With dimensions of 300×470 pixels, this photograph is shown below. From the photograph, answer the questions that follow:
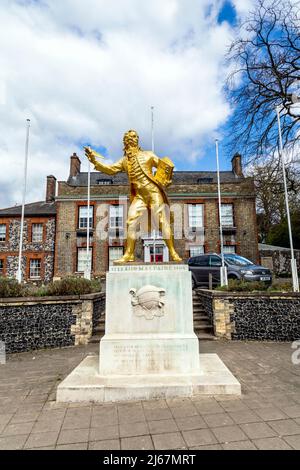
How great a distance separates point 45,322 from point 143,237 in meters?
13.7

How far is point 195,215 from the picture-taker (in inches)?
847

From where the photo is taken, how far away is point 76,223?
70.2 feet

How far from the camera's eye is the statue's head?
15.5ft

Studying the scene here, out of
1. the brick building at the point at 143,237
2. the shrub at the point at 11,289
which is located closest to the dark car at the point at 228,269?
the brick building at the point at 143,237

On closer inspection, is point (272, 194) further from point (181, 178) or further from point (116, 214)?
point (116, 214)

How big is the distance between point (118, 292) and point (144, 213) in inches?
60.7

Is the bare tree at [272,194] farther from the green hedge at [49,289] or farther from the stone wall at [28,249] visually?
the stone wall at [28,249]

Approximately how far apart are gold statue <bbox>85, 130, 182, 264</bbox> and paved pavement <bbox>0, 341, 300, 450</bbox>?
229 cm

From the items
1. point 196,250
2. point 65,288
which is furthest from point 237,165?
point 65,288

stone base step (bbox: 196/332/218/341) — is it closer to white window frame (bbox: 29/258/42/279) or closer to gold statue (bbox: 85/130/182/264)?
gold statue (bbox: 85/130/182/264)

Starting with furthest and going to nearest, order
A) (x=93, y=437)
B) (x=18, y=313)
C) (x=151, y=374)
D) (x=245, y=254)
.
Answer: (x=245, y=254)
(x=18, y=313)
(x=151, y=374)
(x=93, y=437)

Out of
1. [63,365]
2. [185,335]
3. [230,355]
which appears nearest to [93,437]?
[185,335]

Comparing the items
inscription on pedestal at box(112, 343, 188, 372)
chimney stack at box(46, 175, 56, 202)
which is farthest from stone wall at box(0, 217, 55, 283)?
inscription on pedestal at box(112, 343, 188, 372)
